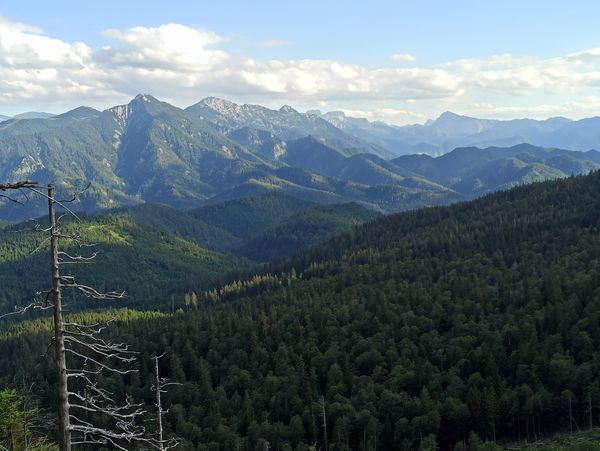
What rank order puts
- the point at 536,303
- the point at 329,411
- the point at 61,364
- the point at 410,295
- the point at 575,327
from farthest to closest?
the point at 410,295 → the point at 536,303 → the point at 575,327 → the point at 329,411 → the point at 61,364

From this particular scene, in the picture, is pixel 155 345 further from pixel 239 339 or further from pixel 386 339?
pixel 386 339

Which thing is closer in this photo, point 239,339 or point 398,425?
point 398,425

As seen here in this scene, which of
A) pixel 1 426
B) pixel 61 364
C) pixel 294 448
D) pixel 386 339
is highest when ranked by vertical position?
pixel 61 364

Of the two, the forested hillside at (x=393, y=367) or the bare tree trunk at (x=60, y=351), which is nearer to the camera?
the bare tree trunk at (x=60, y=351)

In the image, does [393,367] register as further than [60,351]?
Yes

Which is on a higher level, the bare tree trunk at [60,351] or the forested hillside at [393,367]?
the bare tree trunk at [60,351]

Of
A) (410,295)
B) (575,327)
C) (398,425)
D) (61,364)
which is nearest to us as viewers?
(61,364)

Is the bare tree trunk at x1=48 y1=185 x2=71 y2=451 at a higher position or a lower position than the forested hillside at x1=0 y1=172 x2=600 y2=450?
higher

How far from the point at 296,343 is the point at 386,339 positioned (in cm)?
2786

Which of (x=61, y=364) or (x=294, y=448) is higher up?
(x=61, y=364)

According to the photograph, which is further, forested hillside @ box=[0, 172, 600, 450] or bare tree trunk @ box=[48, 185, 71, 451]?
forested hillside @ box=[0, 172, 600, 450]

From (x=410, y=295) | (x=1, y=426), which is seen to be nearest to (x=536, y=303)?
(x=410, y=295)

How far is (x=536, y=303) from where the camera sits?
534 ft

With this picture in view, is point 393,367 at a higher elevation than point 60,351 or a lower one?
lower
